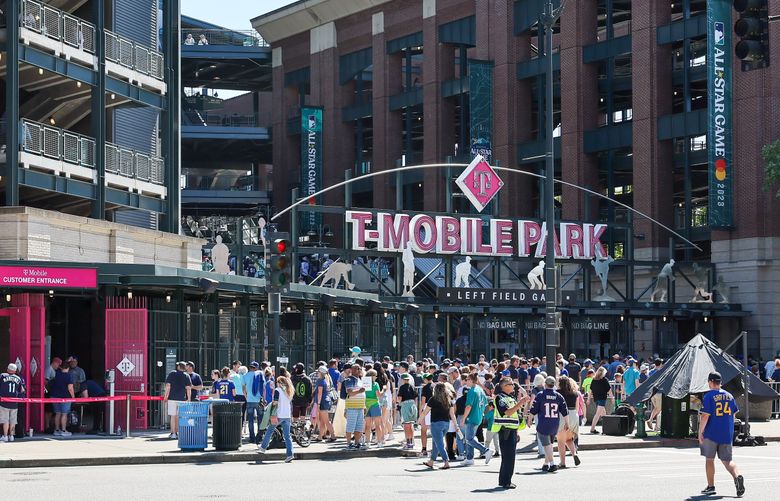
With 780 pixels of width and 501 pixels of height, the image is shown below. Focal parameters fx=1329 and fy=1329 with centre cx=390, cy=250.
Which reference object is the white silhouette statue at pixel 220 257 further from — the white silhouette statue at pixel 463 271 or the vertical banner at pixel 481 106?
the vertical banner at pixel 481 106

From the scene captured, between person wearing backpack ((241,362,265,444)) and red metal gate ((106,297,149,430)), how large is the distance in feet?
10.2

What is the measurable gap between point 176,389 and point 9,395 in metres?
3.50

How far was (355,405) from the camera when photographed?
27.2 m

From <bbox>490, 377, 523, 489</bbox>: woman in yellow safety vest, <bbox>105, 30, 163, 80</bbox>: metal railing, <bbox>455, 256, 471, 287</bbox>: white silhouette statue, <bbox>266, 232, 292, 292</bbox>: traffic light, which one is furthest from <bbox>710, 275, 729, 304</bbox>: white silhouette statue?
<bbox>490, 377, 523, 489</bbox>: woman in yellow safety vest

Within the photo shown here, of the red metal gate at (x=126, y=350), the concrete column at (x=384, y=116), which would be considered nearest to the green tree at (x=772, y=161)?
the concrete column at (x=384, y=116)

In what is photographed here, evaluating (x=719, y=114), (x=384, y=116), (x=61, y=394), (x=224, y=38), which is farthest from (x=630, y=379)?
(x=224, y=38)

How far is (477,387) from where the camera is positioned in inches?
985

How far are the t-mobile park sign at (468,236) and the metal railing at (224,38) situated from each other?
3527 centimetres

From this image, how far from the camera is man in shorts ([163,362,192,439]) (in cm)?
2889

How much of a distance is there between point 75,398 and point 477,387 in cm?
984

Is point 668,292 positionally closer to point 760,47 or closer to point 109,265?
point 109,265

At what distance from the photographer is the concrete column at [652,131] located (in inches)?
2525

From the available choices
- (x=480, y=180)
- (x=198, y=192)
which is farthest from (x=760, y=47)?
(x=198, y=192)

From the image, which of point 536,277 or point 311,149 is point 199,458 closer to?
point 536,277
